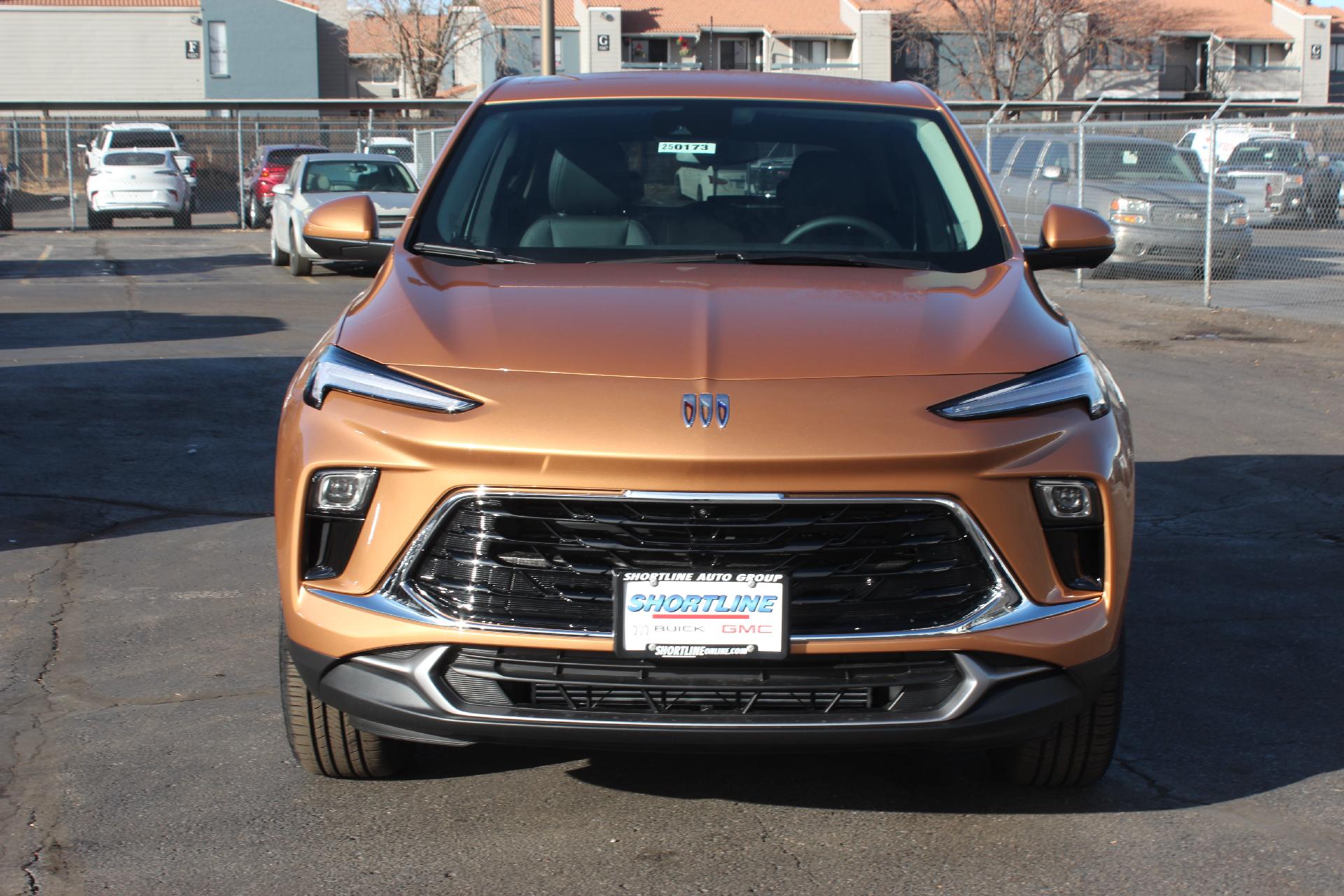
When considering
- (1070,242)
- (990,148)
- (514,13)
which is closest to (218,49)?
(514,13)

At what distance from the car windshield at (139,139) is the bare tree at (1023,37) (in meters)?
36.5

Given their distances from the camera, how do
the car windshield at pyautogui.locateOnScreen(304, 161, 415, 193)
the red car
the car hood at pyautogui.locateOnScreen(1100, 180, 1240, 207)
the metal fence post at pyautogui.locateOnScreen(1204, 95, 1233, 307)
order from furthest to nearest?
the red car
the car windshield at pyautogui.locateOnScreen(304, 161, 415, 193)
the car hood at pyautogui.locateOnScreen(1100, 180, 1240, 207)
the metal fence post at pyautogui.locateOnScreen(1204, 95, 1233, 307)

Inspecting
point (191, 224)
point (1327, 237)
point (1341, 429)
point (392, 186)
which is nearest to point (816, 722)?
point (1341, 429)

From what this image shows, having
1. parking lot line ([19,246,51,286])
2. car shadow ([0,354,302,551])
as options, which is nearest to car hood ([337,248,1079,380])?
car shadow ([0,354,302,551])

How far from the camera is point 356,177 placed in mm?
19906

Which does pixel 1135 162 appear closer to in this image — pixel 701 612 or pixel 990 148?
pixel 990 148

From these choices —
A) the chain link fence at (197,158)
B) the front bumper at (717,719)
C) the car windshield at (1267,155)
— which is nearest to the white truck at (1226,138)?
the car windshield at (1267,155)

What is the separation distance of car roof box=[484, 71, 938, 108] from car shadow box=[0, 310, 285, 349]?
28.4ft

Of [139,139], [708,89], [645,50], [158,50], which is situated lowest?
[708,89]

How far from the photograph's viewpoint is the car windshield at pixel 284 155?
2984 cm

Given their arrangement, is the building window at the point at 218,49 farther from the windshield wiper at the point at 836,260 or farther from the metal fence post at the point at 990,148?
the windshield wiper at the point at 836,260

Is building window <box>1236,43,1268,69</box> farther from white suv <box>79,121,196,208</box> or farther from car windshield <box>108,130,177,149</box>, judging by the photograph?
car windshield <box>108,130,177,149</box>

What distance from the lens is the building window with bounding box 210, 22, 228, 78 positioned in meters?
61.5

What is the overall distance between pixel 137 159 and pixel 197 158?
1831 centimetres
